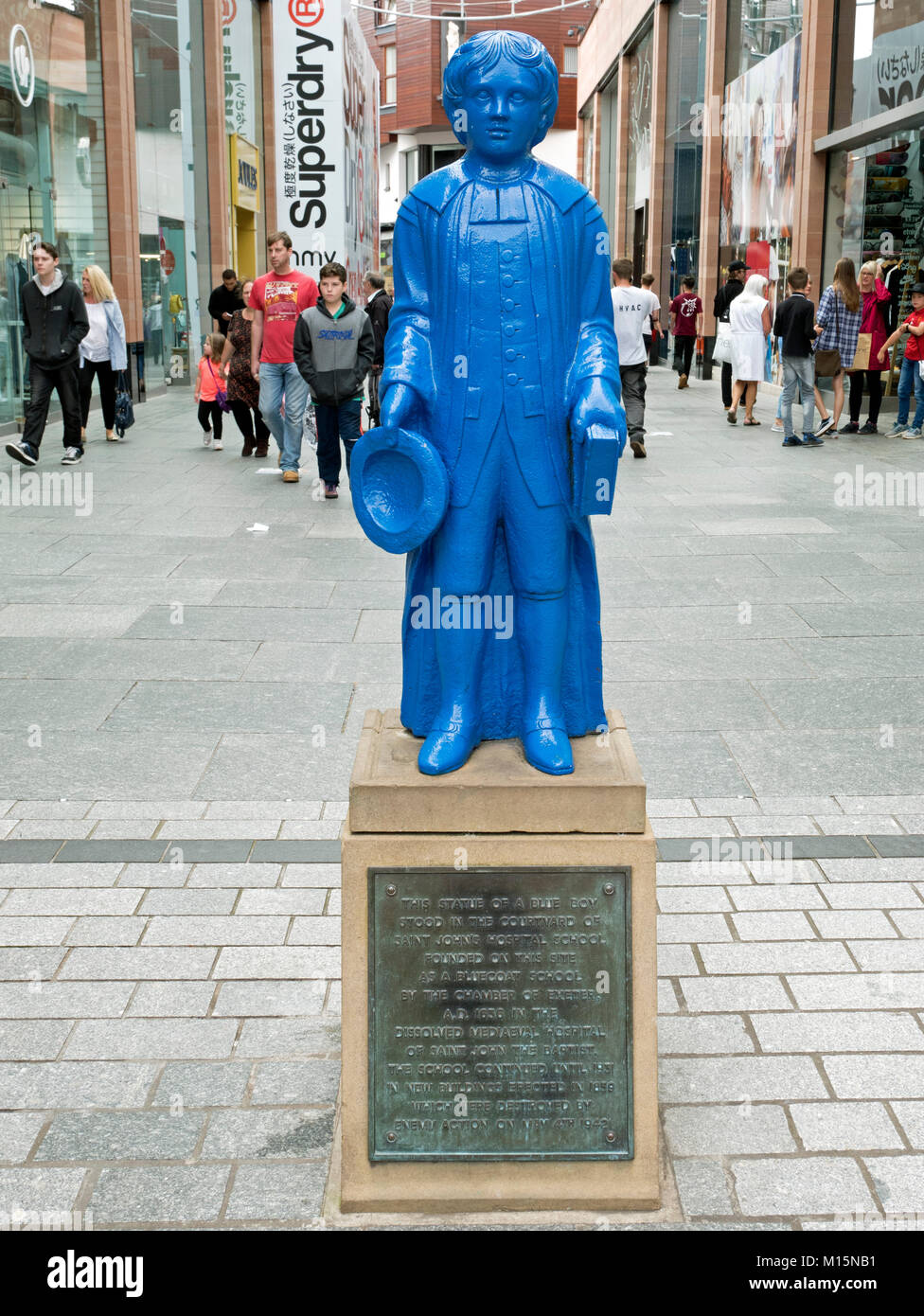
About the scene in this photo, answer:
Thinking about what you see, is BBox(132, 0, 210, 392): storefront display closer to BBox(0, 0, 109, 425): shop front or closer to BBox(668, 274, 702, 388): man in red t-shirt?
BBox(0, 0, 109, 425): shop front

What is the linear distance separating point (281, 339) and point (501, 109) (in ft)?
31.8

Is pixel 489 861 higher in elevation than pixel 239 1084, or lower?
higher

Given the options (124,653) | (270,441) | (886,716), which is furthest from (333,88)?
(886,716)

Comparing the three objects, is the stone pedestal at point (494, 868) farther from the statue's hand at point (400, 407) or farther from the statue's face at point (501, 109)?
the statue's face at point (501, 109)

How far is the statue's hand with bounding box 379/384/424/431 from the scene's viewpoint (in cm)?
302

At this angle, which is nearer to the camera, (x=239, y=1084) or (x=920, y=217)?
(x=239, y=1084)

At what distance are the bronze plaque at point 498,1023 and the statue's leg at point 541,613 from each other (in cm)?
32

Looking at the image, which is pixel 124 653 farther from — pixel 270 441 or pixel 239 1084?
pixel 270 441

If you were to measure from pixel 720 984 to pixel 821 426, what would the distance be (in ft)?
44.6

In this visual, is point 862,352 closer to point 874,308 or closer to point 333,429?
point 874,308

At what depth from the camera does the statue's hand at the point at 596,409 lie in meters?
2.98

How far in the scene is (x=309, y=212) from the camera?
1894cm

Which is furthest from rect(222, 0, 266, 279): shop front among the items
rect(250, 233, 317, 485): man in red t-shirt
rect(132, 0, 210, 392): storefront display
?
rect(250, 233, 317, 485): man in red t-shirt

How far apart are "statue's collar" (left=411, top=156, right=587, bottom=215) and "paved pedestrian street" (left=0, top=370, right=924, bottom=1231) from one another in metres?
2.08
